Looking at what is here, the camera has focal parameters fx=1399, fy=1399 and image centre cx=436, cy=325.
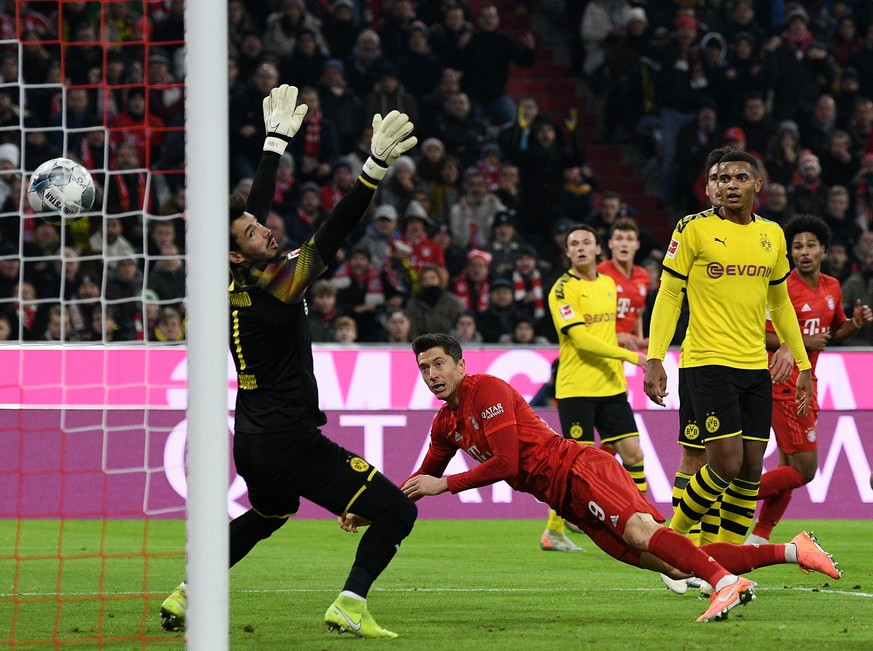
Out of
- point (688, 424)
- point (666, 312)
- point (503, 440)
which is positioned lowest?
point (688, 424)

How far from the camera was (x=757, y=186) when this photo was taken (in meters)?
7.22

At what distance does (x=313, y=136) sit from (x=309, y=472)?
1062cm

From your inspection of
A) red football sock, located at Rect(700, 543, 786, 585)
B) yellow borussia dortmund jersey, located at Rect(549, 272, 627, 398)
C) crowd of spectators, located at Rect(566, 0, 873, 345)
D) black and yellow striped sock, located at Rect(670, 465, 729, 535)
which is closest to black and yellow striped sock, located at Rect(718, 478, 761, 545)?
black and yellow striped sock, located at Rect(670, 465, 729, 535)

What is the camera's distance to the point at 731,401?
7.27m

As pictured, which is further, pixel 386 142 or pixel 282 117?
pixel 282 117

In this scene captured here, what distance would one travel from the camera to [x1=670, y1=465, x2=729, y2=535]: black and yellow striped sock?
286 inches

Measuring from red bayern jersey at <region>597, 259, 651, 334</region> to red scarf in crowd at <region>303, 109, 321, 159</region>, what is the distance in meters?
6.08

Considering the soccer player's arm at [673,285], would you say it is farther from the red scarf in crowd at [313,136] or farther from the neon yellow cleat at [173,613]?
the red scarf in crowd at [313,136]

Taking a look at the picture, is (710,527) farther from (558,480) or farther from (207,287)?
(207,287)

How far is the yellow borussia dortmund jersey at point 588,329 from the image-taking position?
9.81 meters

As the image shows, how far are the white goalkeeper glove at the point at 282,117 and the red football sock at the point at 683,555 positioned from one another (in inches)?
93.0

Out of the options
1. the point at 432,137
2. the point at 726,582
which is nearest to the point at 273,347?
the point at 726,582

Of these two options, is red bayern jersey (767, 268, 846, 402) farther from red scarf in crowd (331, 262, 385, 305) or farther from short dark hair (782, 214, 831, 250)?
red scarf in crowd (331, 262, 385, 305)

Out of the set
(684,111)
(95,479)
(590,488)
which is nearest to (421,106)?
(684,111)
